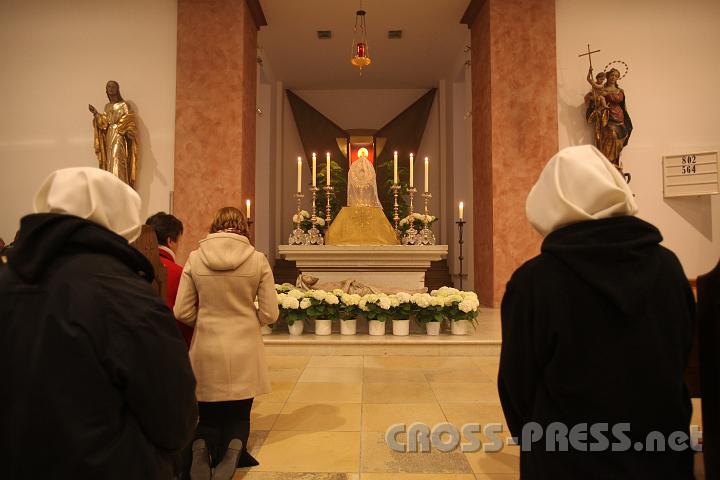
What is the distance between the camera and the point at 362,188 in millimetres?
8078

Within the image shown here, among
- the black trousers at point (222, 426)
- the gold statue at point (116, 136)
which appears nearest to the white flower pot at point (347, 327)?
the black trousers at point (222, 426)

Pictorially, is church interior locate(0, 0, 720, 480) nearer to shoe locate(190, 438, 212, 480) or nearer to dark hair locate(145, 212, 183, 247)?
dark hair locate(145, 212, 183, 247)

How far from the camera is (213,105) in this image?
30.5 ft

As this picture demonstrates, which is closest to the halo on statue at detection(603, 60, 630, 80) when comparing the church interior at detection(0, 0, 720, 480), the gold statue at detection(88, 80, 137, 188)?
the church interior at detection(0, 0, 720, 480)

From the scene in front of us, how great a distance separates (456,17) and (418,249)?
6093 mm

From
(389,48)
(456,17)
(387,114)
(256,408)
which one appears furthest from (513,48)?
(256,408)

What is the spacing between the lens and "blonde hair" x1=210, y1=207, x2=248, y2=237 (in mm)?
2869

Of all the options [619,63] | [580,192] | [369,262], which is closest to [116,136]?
[369,262]

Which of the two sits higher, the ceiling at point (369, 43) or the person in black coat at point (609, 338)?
the ceiling at point (369, 43)

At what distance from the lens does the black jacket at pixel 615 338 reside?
139 centimetres

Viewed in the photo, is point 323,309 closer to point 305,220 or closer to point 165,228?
point 305,220

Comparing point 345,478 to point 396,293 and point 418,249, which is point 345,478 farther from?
point 418,249

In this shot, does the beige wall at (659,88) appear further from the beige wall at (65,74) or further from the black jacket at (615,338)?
the black jacket at (615,338)

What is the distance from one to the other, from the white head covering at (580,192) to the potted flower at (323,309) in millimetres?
4704
